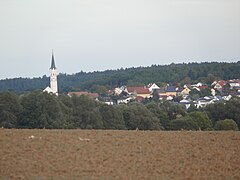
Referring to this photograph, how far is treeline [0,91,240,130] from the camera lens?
5278cm

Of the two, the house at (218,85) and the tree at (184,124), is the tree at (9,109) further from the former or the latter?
the house at (218,85)

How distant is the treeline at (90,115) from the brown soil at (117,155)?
28.0 metres

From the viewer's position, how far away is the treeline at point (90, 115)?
52781 mm

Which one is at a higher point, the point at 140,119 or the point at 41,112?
the point at 41,112

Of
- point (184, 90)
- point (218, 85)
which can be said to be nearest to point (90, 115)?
point (218, 85)

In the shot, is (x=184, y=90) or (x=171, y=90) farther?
(x=171, y=90)

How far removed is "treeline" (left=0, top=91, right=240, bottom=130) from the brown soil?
91.8 feet

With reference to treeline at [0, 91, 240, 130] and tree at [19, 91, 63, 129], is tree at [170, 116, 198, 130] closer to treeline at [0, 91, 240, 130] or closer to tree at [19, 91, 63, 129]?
treeline at [0, 91, 240, 130]

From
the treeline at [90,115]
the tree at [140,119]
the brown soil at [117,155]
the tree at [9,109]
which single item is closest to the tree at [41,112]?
the treeline at [90,115]

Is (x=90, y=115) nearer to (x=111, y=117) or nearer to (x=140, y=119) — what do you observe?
(x=111, y=117)

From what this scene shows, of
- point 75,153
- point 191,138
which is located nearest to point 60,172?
point 75,153

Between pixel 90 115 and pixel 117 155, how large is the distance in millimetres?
39695

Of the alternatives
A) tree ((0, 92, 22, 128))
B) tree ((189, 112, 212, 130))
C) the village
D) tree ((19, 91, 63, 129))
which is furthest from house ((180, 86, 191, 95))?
tree ((0, 92, 22, 128))

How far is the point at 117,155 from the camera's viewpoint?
18.9 meters
